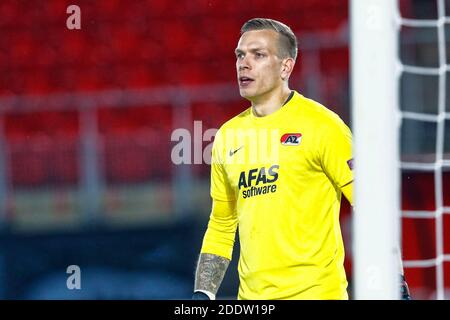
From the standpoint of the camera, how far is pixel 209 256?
3.12m

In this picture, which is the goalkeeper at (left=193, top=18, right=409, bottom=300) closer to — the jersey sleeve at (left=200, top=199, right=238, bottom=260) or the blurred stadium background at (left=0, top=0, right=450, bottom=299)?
the jersey sleeve at (left=200, top=199, right=238, bottom=260)

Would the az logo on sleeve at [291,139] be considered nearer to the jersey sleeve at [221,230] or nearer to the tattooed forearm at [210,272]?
the jersey sleeve at [221,230]

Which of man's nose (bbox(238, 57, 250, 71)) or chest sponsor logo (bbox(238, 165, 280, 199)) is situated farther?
man's nose (bbox(238, 57, 250, 71))

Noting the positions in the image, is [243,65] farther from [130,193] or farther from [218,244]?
[130,193]

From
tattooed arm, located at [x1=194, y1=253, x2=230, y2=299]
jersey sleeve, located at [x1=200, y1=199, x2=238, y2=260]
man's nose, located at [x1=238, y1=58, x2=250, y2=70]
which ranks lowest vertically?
tattooed arm, located at [x1=194, y1=253, x2=230, y2=299]

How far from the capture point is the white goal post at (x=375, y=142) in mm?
2025

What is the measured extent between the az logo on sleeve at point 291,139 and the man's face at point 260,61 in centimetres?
19

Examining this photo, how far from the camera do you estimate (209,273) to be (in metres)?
3.09

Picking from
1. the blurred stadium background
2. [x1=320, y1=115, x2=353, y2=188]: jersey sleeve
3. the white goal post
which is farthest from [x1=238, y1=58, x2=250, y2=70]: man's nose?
the blurred stadium background

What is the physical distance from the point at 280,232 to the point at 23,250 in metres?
2.59

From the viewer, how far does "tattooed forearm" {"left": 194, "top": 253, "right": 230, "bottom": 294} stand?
10.1 feet

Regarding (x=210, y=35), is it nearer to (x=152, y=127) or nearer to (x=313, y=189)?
(x=152, y=127)

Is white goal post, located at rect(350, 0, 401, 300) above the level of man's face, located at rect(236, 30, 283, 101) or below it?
below
